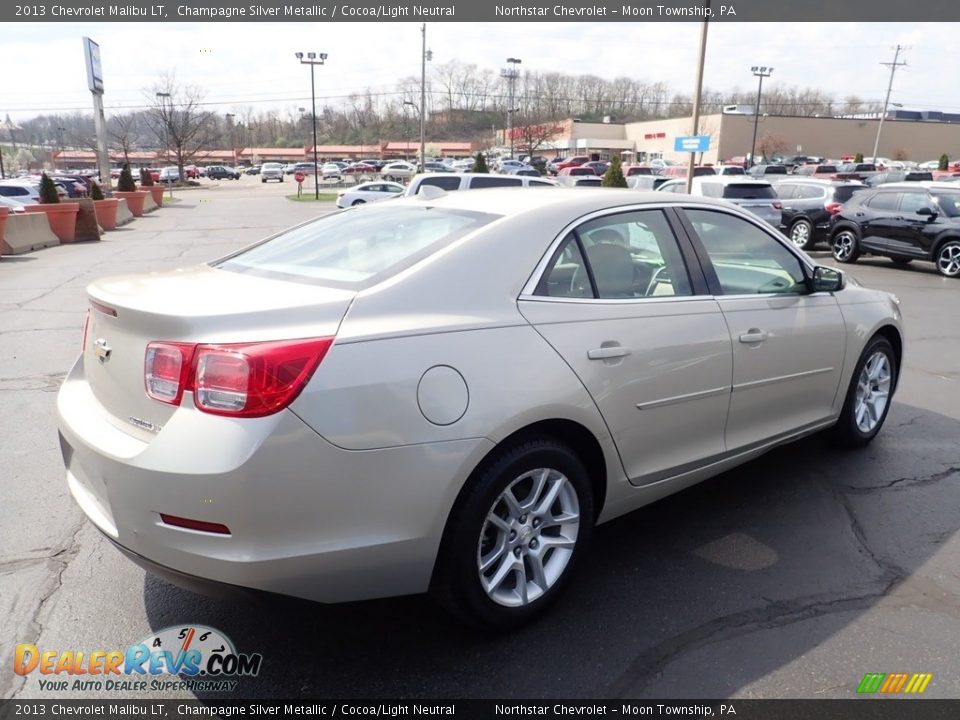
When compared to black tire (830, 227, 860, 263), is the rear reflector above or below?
above

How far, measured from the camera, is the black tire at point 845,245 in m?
14.7

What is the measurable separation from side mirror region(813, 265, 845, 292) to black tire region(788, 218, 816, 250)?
13964mm

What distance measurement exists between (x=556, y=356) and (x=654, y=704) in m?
1.27

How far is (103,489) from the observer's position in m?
2.46

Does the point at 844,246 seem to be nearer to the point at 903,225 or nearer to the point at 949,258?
the point at 903,225

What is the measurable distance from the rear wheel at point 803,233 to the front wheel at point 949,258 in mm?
3698

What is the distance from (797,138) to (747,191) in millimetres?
82118

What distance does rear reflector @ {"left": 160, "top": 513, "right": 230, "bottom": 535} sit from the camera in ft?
7.16

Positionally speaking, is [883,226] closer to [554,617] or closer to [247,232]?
[554,617]

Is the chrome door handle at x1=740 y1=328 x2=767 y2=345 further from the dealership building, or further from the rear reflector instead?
the dealership building

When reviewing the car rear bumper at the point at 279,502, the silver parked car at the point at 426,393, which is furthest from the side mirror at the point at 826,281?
the car rear bumper at the point at 279,502

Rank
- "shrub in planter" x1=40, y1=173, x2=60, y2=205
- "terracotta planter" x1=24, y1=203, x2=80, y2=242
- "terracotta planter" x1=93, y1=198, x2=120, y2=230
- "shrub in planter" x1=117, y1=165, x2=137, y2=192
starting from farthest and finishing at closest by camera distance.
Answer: "shrub in planter" x1=117, y1=165, x2=137, y2=192 → "terracotta planter" x1=93, y1=198, x2=120, y2=230 → "shrub in planter" x1=40, y1=173, x2=60, y2=205 → "terracotta planter" x1=24, y1=203, x2=80, y2=242

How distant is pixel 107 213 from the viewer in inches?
943

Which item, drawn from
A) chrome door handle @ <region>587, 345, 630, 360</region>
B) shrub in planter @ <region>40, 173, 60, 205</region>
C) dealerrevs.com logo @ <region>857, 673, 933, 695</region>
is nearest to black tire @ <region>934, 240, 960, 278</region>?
dealerrevs.com logo @ <region>857, 673, 933, 695</region>
